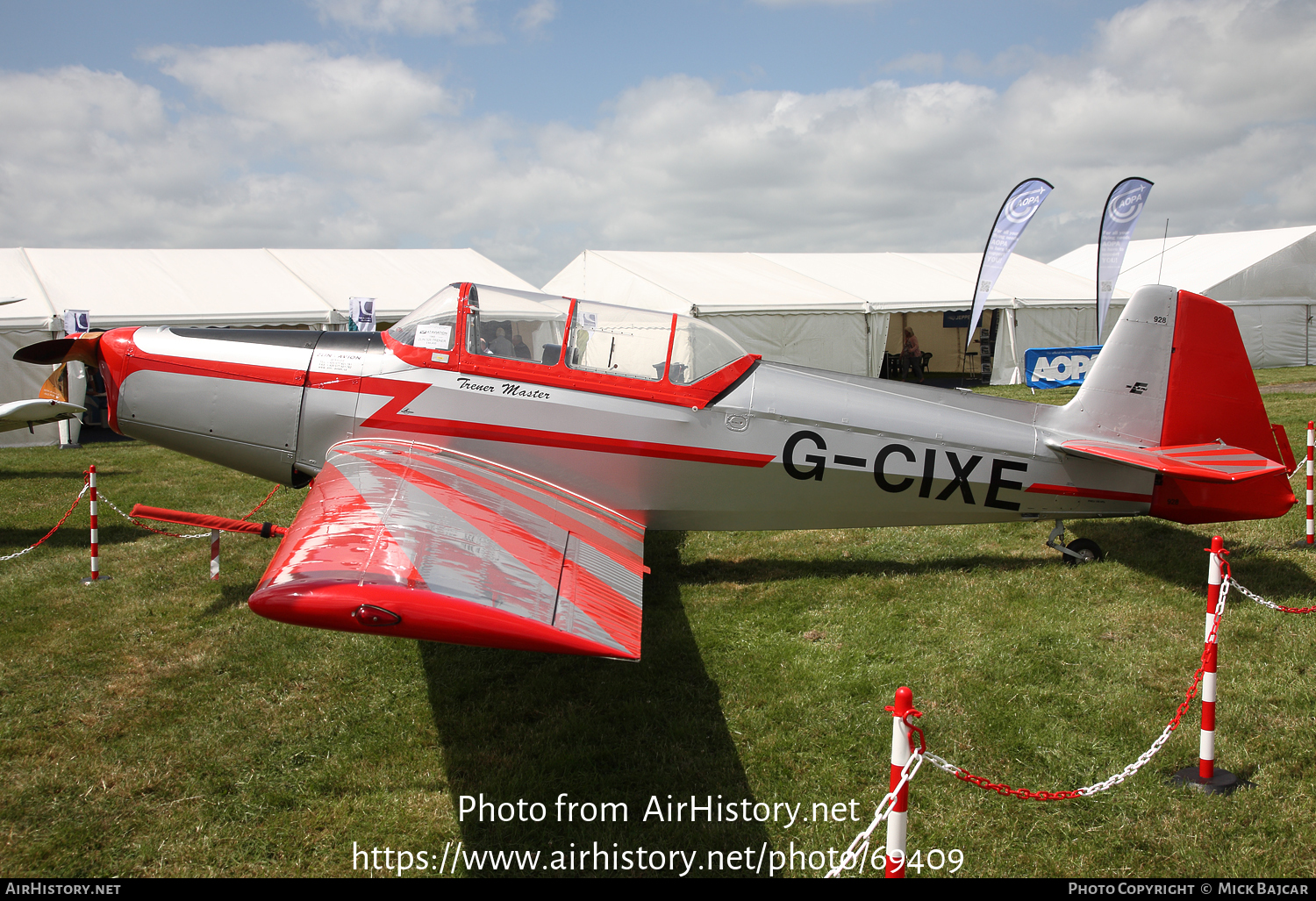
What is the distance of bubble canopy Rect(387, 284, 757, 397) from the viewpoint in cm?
518

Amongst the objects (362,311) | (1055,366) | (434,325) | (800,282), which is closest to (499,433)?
(434,325)

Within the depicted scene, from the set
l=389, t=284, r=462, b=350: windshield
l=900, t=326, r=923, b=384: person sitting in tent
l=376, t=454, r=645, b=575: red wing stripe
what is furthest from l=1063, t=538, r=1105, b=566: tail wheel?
l=900, t=326, r=923, b=384: person sitting in tent

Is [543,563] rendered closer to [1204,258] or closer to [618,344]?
[618,344]

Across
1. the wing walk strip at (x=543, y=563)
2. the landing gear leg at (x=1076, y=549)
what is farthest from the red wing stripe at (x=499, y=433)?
the landing gear leg at (x=1076, y=549)

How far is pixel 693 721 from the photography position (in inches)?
154

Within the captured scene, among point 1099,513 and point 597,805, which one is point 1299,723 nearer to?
point 1099,513

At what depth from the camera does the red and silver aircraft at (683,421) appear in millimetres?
5125

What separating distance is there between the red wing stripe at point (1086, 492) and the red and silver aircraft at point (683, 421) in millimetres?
12

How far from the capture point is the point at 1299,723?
3627 millimetres

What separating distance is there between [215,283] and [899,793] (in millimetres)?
17785

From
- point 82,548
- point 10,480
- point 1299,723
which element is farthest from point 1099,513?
point 10,480

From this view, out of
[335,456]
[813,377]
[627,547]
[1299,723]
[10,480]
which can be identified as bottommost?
[10,480]

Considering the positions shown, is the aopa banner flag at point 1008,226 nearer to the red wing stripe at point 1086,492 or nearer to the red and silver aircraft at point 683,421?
the red and silver aircraft at point 683,421

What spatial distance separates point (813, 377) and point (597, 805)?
10.7 feet
